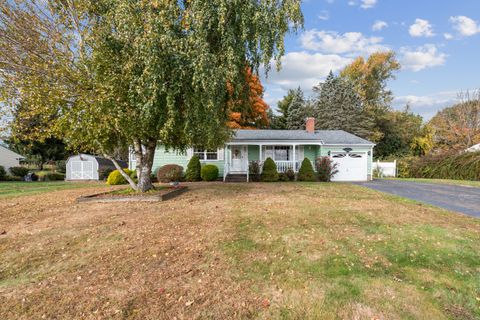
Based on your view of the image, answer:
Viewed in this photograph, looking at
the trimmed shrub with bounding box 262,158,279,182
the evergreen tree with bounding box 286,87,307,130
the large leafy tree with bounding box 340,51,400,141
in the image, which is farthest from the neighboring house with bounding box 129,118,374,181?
the large leafy tree with bounding box 340,51,400,141

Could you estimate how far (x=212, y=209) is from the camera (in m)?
7.57

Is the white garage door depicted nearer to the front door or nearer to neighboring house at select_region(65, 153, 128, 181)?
the front door

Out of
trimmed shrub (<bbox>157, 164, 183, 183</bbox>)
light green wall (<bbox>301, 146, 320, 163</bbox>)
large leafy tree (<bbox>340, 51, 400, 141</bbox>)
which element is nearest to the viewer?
trimmed shrub (<bbox>157, 164, 183, 183</bbox>)

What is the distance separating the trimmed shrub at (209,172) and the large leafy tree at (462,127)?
2579 cm

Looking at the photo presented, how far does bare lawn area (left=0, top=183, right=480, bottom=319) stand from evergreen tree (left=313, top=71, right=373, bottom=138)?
24.9m

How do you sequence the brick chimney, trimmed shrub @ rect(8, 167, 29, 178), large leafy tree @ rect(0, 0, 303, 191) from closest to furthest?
large leafy tree @ rect(0, 0, 303, 191) → the brick chimney → trimmed shrub @ rect(8, 167, 29, 178)

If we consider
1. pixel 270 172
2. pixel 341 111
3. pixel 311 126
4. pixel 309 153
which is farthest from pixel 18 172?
pixel 341 111

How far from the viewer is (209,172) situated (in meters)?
16.7

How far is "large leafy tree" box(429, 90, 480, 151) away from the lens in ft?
94.4

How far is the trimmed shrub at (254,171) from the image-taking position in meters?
17.0

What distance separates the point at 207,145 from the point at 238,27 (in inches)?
164

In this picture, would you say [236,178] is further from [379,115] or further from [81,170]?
[379,115]

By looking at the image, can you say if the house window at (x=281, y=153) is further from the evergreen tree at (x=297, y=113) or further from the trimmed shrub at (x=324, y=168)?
the evergreen tree at (x=297, y=113)

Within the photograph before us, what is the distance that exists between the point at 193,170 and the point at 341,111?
2123 centimetres
